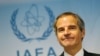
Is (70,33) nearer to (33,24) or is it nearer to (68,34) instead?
(68,34)

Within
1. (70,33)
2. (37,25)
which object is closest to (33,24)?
(37,25)

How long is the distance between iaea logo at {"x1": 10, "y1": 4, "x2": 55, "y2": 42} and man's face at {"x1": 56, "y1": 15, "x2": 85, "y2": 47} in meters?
0.75

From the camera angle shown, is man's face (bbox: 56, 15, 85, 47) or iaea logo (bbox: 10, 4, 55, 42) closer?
man's face (bbox: 56, 15, 85, 47)

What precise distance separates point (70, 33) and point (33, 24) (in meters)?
0.86

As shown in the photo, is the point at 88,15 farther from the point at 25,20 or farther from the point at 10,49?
the point at 10,49

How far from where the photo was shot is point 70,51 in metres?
1.23

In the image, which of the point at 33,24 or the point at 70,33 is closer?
the point at 70,33

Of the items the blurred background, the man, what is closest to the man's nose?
the man

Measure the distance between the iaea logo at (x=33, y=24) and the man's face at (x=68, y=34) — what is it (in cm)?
75

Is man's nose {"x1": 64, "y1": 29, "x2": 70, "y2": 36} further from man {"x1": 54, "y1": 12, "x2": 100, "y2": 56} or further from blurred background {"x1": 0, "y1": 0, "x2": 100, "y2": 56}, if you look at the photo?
blurred background {"x1": 0, "y1": 0, "x2": 100, "y2": 56}

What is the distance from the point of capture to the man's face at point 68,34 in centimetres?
120

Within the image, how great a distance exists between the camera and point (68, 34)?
1.19m

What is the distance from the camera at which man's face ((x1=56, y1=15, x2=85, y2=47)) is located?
1195 mm

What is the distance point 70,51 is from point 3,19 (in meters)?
1.03
